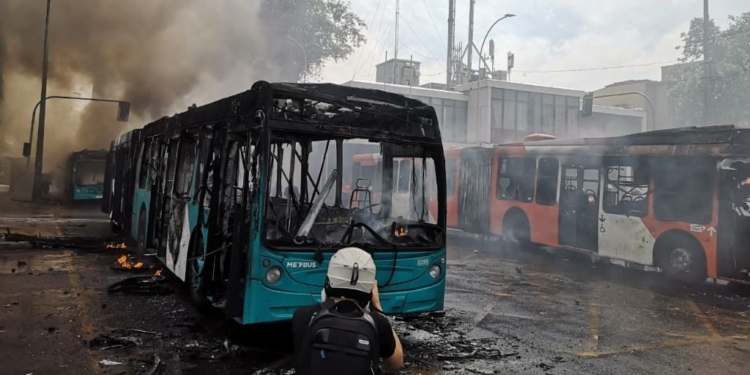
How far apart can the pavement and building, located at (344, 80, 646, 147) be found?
77.7ft

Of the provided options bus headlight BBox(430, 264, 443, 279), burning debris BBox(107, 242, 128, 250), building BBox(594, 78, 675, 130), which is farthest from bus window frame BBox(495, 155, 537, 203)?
building BBox(594, 78, 675, 130)

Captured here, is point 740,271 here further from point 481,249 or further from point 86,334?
point 86,334

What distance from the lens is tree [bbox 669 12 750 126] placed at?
1092 inches

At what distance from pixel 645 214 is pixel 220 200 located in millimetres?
8197

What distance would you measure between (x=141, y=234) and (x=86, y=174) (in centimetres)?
1542

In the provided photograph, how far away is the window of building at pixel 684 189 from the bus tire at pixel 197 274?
326 inches

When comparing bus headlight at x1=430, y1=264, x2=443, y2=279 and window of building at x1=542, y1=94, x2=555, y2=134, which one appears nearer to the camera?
bus headlight at x1=430, y1=264, x2=443, y2=279

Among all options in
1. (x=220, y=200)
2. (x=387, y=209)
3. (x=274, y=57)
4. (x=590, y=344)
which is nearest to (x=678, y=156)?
(x=590, y=344)

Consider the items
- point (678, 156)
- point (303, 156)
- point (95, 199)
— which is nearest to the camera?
point (303, 156)

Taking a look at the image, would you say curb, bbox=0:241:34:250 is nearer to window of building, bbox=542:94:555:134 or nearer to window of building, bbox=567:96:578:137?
window of building, bbox=542:94:555:134

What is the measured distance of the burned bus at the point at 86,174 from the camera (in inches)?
890

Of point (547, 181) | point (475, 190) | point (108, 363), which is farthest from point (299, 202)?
point (475, 190)

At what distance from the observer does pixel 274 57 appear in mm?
26844

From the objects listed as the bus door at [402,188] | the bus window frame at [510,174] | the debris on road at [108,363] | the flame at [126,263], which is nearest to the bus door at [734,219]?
the bus window frame at [510,174]
